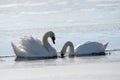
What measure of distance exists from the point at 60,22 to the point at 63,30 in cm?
267

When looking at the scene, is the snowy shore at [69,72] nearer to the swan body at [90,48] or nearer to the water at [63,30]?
the water at [63,30]

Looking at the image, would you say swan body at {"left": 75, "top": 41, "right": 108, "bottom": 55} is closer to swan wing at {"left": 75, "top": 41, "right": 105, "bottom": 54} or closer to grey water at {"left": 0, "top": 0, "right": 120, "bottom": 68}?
swan wing at {"left": 75, "top": 41, "right": 105, "bottom": 54}

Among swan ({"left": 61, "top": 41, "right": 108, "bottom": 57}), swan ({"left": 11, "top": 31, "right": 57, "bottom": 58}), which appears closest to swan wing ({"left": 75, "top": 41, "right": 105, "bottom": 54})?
swan ({"left": 61, "top": 41, "right": 108, "bottom": 57})

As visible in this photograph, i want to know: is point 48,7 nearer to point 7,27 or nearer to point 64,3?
point 64,3

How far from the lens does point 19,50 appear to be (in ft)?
46.4

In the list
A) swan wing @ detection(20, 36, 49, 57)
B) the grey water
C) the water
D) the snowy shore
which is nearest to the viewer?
the snowy shore

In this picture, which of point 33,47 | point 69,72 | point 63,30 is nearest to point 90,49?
point 33,47

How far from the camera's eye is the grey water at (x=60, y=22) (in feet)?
50.9

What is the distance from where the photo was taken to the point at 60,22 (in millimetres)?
23031

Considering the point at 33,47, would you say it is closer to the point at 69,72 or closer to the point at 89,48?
the point at 89,48

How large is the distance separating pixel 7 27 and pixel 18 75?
13.3m

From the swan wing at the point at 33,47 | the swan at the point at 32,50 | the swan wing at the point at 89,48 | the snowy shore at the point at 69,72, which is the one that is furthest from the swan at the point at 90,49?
the snowy shore at the point at 69,72

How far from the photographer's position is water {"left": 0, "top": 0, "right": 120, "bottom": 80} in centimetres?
1016

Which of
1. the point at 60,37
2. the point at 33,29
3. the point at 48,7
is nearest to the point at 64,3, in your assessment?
the point at 48,7
